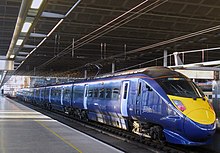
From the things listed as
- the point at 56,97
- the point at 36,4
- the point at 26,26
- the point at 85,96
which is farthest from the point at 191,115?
the point at 56,97

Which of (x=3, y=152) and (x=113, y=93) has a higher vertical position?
(x=113, y=93)

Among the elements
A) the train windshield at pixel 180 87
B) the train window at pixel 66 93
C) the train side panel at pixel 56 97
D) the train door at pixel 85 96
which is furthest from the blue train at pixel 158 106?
the train side panel at pixel 56 97

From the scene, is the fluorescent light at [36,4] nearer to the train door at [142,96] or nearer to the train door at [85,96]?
the train door at [85,96]

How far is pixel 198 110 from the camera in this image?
9.98m

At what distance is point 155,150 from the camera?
10.6m

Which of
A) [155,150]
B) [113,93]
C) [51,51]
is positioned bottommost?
[155,150]

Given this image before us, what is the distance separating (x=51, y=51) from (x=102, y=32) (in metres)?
12.4

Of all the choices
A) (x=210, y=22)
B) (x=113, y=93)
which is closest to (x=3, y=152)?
(x=113, y=93)

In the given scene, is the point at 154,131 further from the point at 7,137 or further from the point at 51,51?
the point at 51,51

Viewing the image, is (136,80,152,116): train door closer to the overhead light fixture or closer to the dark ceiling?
the dark ceiling

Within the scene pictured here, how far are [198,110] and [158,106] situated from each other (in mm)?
1314

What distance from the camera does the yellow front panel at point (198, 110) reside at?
9812 mm

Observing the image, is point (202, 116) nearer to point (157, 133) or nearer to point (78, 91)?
point (157, 133)

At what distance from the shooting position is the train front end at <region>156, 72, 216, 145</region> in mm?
9703
